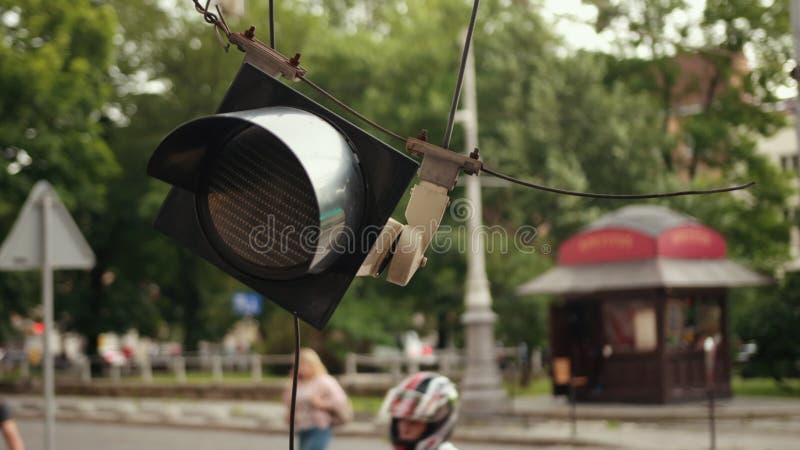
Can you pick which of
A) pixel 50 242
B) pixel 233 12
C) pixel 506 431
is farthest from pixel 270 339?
pixel 233 12

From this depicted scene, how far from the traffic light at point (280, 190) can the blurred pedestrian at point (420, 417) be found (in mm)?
3286

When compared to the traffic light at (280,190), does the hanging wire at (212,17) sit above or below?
above

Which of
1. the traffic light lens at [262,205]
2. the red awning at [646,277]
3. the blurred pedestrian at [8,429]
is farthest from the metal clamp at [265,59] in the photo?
the red awning at [646,277]

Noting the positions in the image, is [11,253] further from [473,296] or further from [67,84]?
[67,84]

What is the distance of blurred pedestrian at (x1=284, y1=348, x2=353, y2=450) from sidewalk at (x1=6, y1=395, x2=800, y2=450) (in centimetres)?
704

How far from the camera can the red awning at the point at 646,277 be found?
70.5 ft

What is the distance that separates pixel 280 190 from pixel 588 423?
1777cm

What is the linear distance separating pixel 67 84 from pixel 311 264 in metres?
30.7

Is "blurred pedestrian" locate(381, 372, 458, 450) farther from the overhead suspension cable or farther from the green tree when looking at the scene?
the green tree

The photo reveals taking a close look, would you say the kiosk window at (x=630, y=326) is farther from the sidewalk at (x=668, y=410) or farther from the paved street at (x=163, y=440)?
the paved street at (x=163, y=440)

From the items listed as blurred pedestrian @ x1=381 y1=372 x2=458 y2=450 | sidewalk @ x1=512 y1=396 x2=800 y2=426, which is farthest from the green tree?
blurred pedestrian @ x1=381 y1=372 x2=458 y2=450

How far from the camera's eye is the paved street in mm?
17469

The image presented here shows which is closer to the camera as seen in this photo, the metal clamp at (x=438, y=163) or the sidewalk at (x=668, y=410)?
the metal clamp at (x=438, y=163)

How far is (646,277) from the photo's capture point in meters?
21.5
